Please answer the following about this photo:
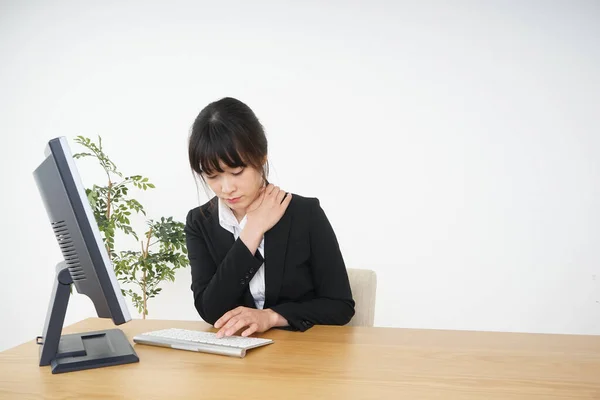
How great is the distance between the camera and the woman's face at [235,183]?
1.63 metres

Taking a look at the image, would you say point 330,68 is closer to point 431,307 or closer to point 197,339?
point 431,307

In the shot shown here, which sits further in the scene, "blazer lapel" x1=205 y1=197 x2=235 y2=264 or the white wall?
the white wall

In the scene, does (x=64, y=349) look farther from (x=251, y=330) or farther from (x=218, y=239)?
(x=218, y=239)

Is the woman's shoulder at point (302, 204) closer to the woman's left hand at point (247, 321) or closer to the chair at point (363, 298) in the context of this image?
the chair at point (363, 298)

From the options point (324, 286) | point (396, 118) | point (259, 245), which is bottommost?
point (324, 286)

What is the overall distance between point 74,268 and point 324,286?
85cm

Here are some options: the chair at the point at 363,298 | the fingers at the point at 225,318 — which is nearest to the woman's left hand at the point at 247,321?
the fingers at the point at 225,318

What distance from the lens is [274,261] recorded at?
177cm

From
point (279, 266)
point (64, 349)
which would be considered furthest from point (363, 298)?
point (64, 349)

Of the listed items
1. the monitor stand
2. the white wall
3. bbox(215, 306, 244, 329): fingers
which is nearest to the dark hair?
bbox(215, 306, 244, 329): fingers

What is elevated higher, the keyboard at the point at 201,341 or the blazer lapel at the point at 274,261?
the blazer lapel at the point at 274,261

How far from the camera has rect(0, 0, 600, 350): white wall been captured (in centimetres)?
358

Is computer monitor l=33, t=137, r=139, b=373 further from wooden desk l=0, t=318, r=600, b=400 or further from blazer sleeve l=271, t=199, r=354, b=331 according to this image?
blazer sleeve l=271, t=199, r=354, b=331

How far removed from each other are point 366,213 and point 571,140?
4.60ft
